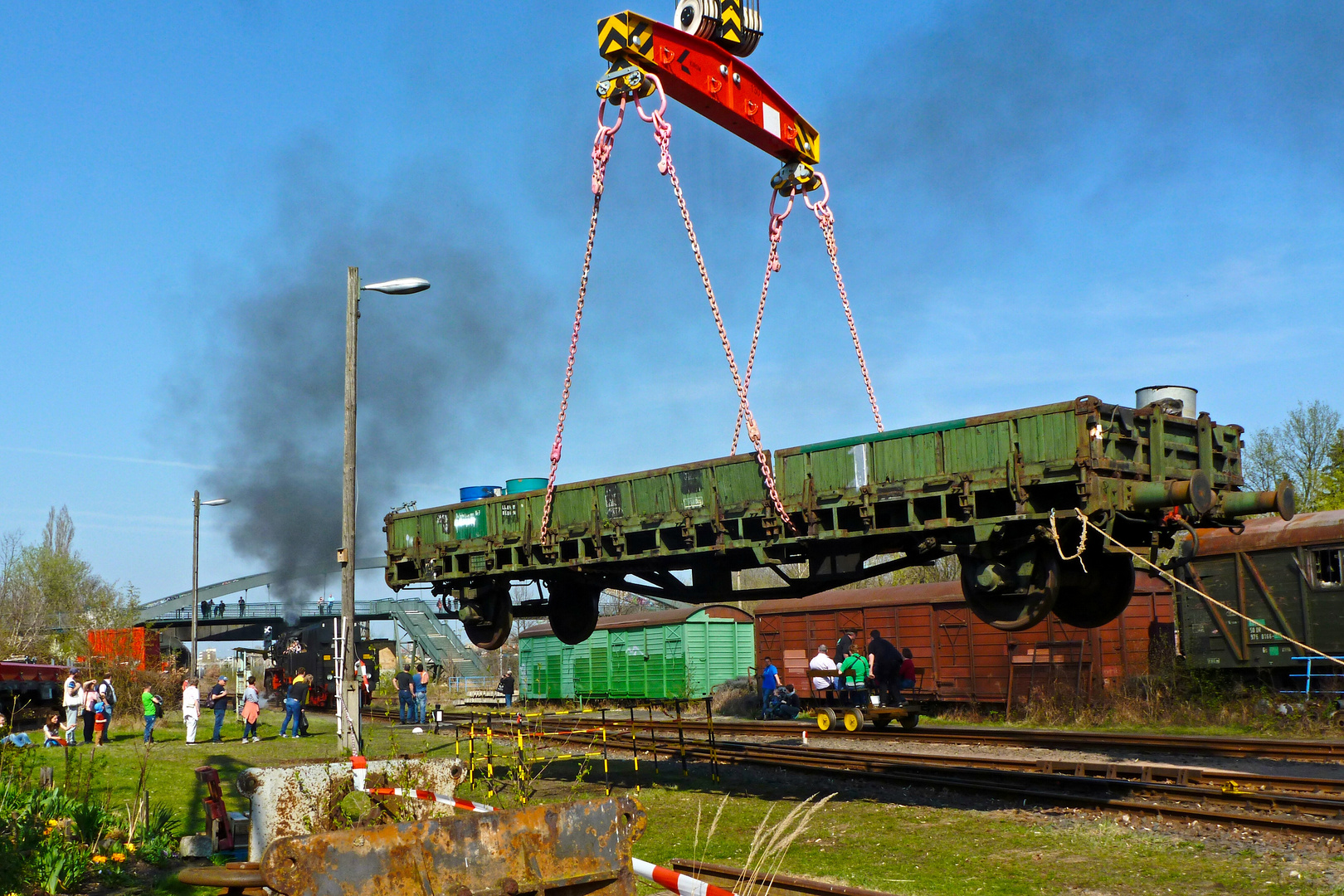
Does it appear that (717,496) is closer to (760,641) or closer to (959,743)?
(959,743)

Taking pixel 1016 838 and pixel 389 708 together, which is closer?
pixel 1016 838

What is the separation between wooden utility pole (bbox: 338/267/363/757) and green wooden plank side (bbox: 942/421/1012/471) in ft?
23.5

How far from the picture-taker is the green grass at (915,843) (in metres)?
8.72

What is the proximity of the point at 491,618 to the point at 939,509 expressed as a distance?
285 inches

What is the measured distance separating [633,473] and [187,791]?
8.09 metres

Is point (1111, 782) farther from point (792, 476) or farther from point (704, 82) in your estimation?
point (704, 82)

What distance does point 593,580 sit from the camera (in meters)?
15.2

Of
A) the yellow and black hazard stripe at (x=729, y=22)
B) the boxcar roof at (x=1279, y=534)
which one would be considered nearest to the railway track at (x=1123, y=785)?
the boxcar roof at (x=1279, y=534)

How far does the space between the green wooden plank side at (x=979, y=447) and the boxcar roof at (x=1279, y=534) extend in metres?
10.5

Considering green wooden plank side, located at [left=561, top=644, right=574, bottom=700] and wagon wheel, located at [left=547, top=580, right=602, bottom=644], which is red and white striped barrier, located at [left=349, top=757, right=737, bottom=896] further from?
green wooden plank side, located at [left=561, top=644, right=574, bottom=700]

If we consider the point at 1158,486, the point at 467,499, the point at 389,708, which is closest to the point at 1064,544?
the point at 1158,486

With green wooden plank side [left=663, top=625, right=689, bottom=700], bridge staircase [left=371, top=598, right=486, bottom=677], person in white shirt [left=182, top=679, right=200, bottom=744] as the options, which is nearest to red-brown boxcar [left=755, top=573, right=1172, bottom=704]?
green wooden plank side [left=663, top=625, right=689, bottom=700]

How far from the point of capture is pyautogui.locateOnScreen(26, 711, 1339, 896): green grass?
8.72 meters

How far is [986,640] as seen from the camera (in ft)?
80.5
